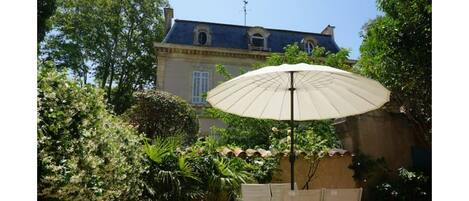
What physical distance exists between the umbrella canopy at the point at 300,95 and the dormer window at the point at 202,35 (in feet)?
48.1

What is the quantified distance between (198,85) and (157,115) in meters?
9.15

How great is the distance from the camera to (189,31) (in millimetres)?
19047

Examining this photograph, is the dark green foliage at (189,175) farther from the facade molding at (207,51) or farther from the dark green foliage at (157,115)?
the facade molding at (207,51)

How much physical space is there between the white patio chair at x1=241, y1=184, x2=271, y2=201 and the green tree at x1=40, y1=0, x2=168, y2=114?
17616 millimetres

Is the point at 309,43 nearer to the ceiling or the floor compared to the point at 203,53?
nearer to the ceiling

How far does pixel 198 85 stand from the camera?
1844 centimetres

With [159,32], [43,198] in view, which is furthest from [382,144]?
[159,32]

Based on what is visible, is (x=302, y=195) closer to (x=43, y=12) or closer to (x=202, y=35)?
(x=43, y=12)

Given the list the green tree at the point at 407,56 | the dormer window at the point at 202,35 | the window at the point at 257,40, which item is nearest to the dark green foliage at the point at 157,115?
the green tree at the point at 407,56

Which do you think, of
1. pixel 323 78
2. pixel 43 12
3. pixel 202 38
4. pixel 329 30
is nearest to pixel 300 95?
pixel 323 78

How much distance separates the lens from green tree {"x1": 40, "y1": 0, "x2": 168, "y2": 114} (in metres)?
20.8

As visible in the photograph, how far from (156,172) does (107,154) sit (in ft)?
6.52
